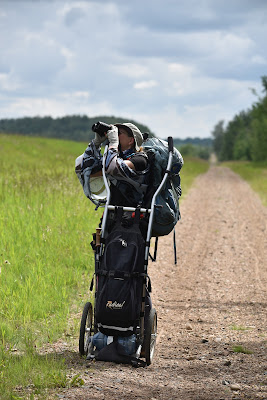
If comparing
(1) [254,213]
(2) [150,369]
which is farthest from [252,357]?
(1) [254,213]

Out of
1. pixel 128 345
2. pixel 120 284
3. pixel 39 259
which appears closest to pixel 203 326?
pixel 128 345

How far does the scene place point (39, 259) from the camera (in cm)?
650

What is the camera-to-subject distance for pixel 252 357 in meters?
4.59

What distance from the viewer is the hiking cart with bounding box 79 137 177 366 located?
13.4ft

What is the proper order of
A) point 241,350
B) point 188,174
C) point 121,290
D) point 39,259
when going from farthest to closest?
1. point 188,174
2. point 39,259
3. point 241,350
4. point 121,290

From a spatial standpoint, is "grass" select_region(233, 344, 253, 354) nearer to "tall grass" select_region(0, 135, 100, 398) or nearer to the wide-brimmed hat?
"tall grass" select_region(0, 135, 100, 398)

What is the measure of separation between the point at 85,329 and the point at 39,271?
1.62 m

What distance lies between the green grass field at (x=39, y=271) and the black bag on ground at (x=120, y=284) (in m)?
0.54

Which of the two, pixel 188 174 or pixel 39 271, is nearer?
pixel 39 271

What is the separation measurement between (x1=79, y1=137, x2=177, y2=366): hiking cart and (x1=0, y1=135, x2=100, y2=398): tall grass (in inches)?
20.5

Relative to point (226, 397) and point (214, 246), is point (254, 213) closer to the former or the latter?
point (214, 246)

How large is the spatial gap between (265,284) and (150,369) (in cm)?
354

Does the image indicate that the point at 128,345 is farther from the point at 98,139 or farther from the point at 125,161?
the point at 98,139

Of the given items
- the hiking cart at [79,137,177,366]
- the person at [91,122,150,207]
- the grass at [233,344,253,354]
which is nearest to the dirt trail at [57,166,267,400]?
the grass at [233,344,253,354]
